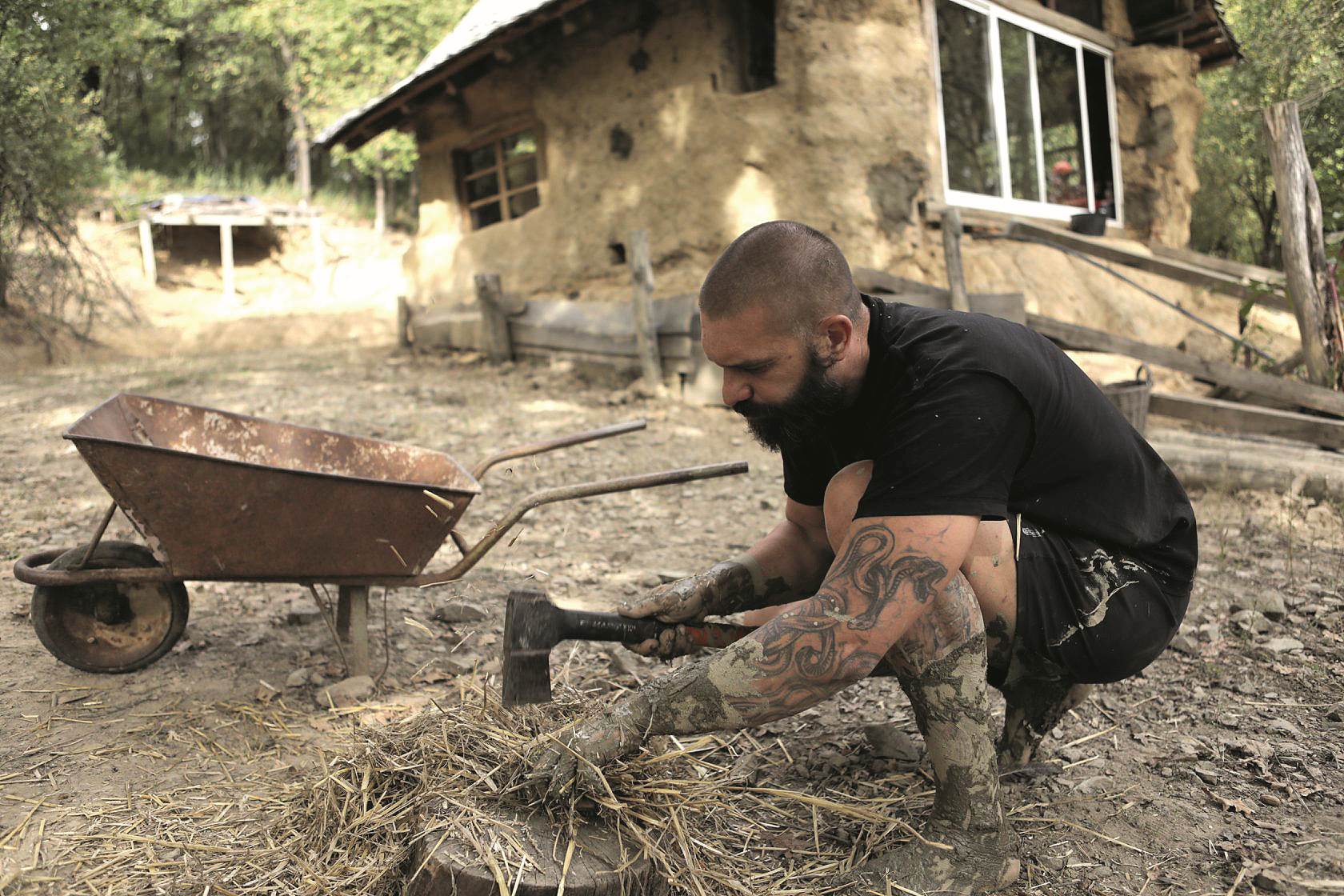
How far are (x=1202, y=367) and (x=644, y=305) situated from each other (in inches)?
157

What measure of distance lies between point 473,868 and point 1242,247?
1931 centimetres

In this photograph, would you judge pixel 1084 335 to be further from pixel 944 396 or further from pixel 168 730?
pixel 168 730

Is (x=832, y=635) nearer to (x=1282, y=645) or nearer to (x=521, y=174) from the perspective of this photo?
(x=1282, y=645)

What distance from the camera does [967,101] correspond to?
8125 millimetres

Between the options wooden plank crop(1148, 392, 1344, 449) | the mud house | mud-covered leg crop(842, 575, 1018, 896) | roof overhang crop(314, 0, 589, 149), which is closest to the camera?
mud-covered leg crop(842, 575, 1018, 896)

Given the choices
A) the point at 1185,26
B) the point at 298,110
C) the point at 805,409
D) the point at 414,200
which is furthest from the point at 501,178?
the point at 414,200

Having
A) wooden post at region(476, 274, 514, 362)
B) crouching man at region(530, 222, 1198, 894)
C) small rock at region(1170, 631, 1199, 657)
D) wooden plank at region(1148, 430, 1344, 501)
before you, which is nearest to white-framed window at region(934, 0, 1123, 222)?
wooden plank at region(1148, 430, 1344, 501)

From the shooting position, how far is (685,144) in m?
7.33

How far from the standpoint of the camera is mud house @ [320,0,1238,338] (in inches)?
275

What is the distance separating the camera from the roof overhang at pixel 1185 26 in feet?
30.9

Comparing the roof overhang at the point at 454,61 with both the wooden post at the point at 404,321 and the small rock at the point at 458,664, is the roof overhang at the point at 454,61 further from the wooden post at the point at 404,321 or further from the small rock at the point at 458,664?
the small rock at the point at 458,664

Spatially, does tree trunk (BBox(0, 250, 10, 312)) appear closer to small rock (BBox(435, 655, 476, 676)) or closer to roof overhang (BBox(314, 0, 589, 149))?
roof overhang (BBox(314, 0, 589, 149))

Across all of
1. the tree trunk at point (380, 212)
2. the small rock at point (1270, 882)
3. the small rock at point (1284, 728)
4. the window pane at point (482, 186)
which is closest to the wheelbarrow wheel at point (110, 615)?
the small rock at point (1270, 882)

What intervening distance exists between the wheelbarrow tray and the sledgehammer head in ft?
2.00
